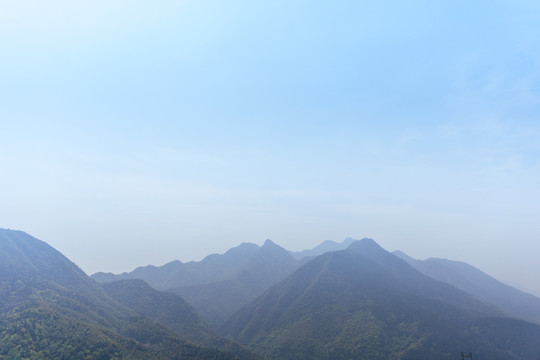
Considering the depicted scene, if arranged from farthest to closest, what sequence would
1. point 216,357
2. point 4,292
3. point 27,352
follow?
point 4,292, point 216,357, point 27,352

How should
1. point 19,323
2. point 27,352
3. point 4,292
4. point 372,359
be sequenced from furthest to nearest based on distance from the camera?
1. point 372,359
2. point 4,292
3. point 19,323
4. point 27,352

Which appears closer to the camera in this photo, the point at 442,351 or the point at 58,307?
the point at 58,307

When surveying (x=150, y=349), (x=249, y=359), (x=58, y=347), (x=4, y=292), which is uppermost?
(x=4, y=292)

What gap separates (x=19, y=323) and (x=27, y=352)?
19329 millimetres

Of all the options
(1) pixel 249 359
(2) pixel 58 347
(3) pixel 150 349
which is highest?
(2) pixel 58 347

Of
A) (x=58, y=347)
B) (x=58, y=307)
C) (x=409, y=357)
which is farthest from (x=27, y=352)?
(x=409, y=357)

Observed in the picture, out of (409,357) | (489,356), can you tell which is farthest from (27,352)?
(489,356)

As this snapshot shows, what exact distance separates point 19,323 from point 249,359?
119995 millimetres

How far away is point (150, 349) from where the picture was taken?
169 m

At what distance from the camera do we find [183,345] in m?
185

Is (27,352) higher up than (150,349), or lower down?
higher up

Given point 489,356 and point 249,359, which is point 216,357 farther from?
point 489,356

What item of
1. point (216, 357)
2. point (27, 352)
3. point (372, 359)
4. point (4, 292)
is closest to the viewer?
point (27, 352)

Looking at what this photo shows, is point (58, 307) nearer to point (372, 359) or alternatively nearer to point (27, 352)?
point (27, 352)
